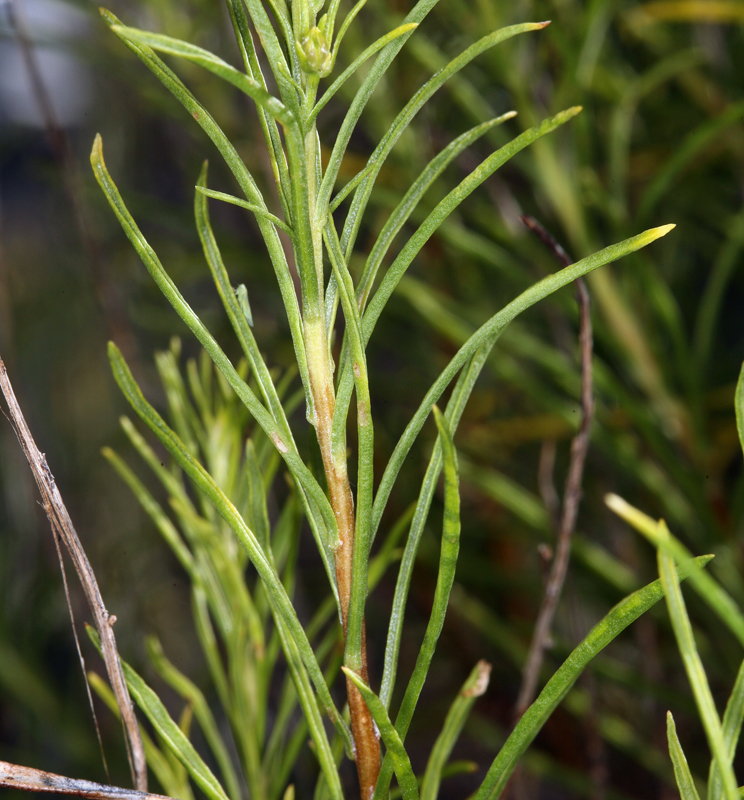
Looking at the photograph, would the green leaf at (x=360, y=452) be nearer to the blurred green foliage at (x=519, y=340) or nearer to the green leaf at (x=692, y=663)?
the green leaf at (x=692, y=663)

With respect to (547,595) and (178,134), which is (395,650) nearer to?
(547,595)

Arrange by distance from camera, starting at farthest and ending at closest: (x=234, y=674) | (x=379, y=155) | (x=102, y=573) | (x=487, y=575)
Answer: (x=102, y=573), (x=487, y=575), (x=234, y=674), (x=379, y=155)

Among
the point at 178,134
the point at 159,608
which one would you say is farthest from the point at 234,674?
the point at 178,134

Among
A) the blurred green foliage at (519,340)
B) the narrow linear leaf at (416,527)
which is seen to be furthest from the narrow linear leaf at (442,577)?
the blurred green foliage at (519,340)

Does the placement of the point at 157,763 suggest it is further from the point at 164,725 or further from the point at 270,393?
the point at 270,393

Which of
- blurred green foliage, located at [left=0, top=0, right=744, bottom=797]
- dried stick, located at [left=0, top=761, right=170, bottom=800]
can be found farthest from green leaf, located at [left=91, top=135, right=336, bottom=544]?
blurred green foliage, located at [left=0, top=0, right=744, bottom=797]

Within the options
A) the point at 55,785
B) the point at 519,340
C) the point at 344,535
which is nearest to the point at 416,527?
the point at 344,535
